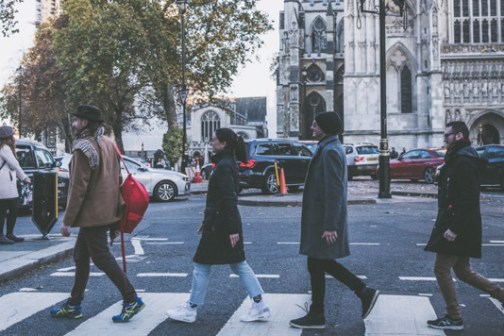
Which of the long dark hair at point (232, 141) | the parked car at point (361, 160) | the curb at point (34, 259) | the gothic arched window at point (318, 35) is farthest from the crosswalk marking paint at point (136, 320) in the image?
the gothic arched window at point (318, 35)

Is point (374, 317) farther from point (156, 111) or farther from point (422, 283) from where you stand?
point (156, 111)

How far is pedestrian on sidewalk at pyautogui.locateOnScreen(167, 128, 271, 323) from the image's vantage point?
534cm

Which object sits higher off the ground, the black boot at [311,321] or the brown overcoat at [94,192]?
the brown overcoat at [94,192]

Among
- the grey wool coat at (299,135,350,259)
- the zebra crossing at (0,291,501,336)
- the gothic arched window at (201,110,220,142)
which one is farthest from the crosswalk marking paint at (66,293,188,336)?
the gothic arched window at (201,110,220,142)

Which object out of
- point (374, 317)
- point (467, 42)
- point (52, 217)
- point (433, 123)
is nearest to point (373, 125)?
point (433, 123)

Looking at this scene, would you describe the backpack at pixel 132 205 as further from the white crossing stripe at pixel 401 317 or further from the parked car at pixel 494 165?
the parked car at pixel 494 165

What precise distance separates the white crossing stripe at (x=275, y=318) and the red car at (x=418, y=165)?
→ 2093 cm

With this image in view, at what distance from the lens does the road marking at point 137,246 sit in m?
9.46

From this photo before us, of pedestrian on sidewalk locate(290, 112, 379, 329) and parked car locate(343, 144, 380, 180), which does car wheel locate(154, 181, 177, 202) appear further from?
pedestrian on sidewalk locate(290, 112, 379, 329)

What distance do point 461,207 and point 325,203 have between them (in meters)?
1.08

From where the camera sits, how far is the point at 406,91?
46.4 metres

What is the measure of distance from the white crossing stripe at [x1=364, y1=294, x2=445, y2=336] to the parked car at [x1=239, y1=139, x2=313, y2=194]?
13.8 metres

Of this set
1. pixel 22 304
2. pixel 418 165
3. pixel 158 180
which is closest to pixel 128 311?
pixel 22 304

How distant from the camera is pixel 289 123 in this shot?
5631 centimetres
